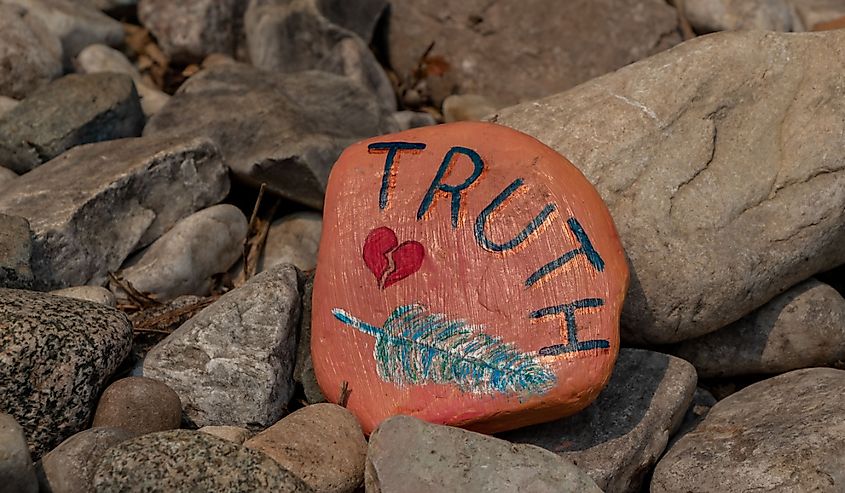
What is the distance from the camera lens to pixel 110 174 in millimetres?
4398

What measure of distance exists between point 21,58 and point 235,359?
258 cm

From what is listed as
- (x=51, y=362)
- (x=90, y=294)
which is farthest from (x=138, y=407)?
(x=90, y=294)

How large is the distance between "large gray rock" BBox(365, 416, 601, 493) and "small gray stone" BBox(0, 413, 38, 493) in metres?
0.99

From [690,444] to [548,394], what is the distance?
29.6 inches

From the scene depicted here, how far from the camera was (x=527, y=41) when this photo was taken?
6.31 metres

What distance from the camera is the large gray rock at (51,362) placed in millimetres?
3318

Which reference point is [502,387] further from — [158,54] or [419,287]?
[158,54]

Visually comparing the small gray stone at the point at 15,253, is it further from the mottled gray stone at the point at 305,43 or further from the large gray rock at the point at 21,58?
the mottled gray stone at the point at 305,43

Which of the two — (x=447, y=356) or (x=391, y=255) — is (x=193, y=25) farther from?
(x=447, y=356)

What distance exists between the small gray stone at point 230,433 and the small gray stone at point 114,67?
2.54m

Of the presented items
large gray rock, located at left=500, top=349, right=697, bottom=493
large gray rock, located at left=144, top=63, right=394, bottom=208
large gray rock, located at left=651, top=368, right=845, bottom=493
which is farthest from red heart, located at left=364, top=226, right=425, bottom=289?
large gray rock, located at left=651, top=368, right=845, bottom=493

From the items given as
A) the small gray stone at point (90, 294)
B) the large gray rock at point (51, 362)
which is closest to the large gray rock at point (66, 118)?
the small gray stone at point (90, 294)

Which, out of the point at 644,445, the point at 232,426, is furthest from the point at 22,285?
the point at 644,445

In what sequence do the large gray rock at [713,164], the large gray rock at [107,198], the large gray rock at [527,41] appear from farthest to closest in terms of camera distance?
the large gray rock at [527,41], the large gray rock at [107,198], the large gray rock at [713,164]
